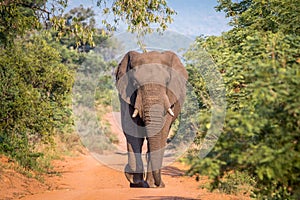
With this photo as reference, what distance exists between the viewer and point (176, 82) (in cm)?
1334

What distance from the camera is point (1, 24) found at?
13047 millimetres

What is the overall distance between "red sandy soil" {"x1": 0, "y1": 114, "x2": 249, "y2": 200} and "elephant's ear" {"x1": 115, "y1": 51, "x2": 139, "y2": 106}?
6.39ft

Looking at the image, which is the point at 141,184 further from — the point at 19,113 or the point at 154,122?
the point at 19,113

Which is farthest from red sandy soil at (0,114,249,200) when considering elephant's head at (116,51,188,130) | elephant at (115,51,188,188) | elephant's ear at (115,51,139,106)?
elephant's ear at (115,51,139,106)

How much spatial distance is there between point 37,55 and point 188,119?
201 inches

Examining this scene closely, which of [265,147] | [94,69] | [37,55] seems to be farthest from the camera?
[94,69]

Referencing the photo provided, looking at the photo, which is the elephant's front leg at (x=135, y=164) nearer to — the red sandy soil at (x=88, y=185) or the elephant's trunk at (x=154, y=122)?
the red sandy soil at (x=88, y=185)

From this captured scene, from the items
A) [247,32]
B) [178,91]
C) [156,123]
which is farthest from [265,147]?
[178,91]

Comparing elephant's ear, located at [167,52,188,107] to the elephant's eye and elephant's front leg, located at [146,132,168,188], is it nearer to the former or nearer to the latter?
the elephant's eye

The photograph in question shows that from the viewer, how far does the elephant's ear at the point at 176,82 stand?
1297 cm

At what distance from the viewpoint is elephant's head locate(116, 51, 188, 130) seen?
1212 centimetres

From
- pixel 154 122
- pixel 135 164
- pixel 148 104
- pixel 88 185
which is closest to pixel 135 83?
pixel 148 104

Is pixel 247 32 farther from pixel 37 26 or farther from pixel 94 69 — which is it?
pixel 94 69

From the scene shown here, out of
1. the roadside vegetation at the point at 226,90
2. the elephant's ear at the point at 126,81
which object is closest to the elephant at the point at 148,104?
the elephant's ear at the point at 126,81
